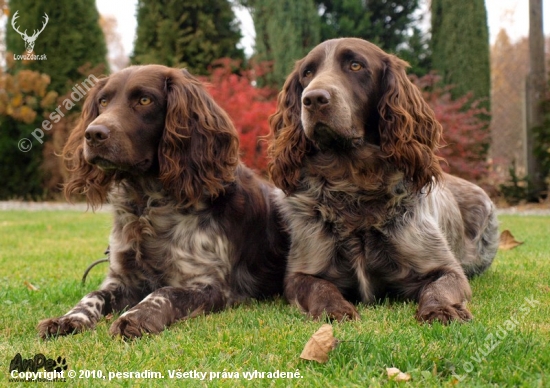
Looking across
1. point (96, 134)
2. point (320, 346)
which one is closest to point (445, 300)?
point (320, 346)

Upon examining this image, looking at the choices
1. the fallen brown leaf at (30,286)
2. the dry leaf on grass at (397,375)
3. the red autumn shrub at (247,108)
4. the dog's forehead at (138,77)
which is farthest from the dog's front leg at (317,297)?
the red autumn shrub at (247,108)

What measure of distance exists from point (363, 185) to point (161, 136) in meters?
1.12

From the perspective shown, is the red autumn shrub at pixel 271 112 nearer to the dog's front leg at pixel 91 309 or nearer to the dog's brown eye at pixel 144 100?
the dog's brown eye at pixel 144 100

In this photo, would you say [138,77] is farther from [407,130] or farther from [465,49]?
[465,49]

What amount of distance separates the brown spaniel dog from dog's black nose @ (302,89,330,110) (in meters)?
0.70

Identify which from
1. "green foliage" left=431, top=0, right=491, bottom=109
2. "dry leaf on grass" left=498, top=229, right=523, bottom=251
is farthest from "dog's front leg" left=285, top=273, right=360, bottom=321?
"green foliage" left=431, top=0, right=491, bottom=109

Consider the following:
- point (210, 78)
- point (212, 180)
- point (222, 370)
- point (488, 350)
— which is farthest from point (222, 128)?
point (210, 78)

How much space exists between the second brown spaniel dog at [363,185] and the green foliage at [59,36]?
34.0 ft

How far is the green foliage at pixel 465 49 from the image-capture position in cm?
1218

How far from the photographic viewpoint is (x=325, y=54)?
10.9ft

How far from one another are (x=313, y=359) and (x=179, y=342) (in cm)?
62

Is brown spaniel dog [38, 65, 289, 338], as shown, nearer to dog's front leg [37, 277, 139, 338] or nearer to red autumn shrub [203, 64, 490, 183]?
dog's front leg [37, 277, 139, 338]

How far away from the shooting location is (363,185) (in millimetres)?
3303

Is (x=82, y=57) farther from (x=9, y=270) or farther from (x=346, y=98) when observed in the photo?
(x=346, y=98)
